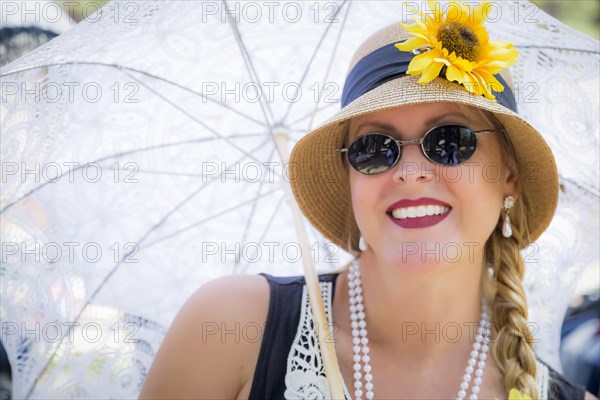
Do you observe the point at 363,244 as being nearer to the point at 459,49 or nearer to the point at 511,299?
the point at 511,299

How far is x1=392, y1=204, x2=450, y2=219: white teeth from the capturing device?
6.79 feet

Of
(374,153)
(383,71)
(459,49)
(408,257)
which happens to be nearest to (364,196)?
(374,153)

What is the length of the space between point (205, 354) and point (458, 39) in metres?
1.38

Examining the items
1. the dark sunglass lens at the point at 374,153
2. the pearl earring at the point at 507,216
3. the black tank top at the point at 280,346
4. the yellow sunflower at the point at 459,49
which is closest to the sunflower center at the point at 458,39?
the yellow sunflower at the point at 459,49

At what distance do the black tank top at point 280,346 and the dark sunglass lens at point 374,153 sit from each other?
1.85ft

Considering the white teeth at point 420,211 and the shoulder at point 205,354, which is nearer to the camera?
the white teeth at point 420,211

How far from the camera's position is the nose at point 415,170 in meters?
2.06

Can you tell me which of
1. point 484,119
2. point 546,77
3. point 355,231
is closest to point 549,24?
point 546,77

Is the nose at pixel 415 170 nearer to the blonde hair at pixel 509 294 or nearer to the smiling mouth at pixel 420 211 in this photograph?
the smiling mouth at pixel 420 211

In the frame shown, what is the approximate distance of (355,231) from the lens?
2578 mm

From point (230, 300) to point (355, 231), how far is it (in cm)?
60

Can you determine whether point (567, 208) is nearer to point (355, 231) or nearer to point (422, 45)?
point (355, 231)

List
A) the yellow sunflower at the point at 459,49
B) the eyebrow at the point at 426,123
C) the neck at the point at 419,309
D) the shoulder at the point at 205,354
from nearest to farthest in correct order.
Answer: the yellow sunflower at the point at 459,49, the eyebrow at the point at 426,123, the shoulder at the point at 205,354, the neck at the point at 419,309

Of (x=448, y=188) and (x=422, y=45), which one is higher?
(x=422, y=45)
